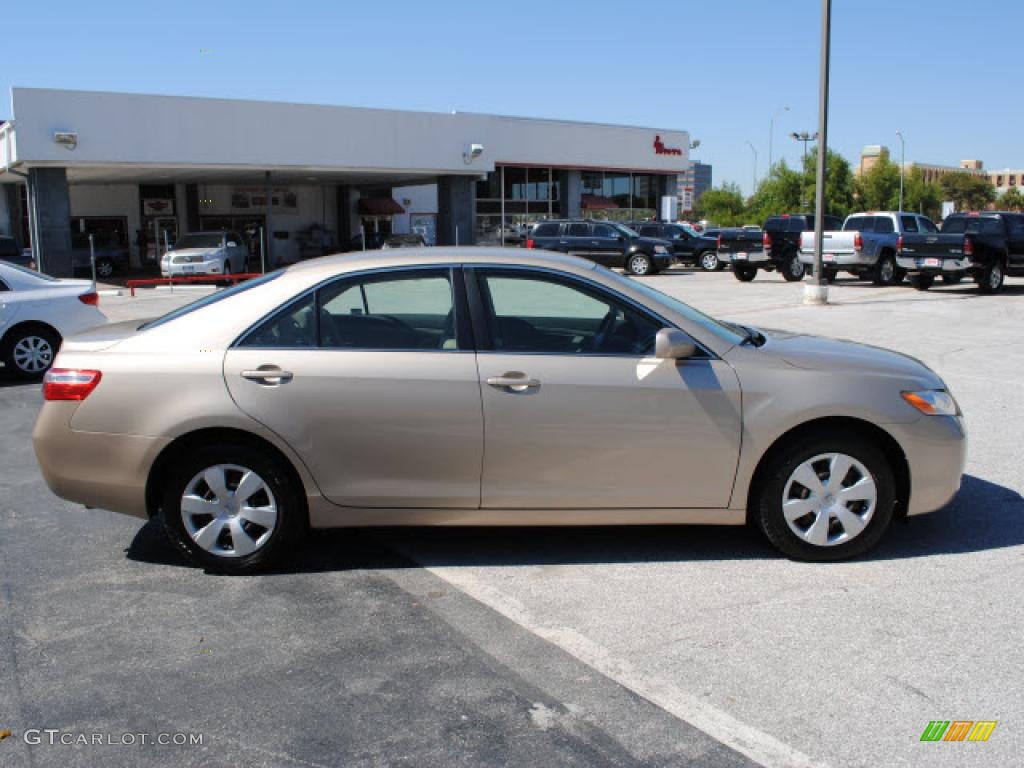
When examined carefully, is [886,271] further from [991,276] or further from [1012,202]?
[1012,202]

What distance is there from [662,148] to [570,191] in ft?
18.9

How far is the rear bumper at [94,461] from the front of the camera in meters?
4.89

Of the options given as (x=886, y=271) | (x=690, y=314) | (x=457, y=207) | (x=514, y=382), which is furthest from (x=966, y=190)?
(x=514, y=382)

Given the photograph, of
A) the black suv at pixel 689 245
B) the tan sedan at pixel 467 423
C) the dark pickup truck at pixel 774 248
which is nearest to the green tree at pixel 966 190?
the black suv at pixel 689 245

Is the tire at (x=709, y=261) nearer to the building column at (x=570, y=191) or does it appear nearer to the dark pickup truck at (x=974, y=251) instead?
the building column at (x=570, y=191)

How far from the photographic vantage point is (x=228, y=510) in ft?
16.1

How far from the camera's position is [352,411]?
483 centimetres

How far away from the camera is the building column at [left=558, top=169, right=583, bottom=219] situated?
155 feet

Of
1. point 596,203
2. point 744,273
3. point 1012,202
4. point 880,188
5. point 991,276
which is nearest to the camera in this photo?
point 991,276

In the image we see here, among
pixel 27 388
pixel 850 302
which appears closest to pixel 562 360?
pixel 27 388

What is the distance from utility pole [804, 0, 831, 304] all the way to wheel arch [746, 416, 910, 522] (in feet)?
52.0

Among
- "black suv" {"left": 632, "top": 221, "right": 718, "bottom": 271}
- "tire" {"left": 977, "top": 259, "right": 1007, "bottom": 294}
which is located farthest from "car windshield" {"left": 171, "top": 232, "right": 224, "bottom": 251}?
"tire" {"left": 977, "top": 259, "right": 1007, "bottom": 294}

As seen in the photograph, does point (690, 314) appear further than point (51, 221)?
No

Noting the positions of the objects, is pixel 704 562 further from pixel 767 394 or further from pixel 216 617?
pixel 216 617
